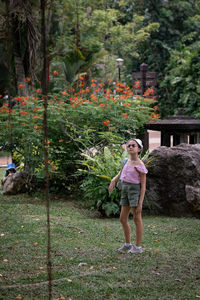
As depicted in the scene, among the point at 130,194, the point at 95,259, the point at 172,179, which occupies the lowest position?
the point at 95,259

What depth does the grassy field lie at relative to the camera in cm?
385

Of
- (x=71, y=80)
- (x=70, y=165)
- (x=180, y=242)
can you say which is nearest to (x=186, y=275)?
(x=180, y=242)

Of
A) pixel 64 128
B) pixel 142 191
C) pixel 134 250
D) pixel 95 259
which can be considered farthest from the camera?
pixel 64 128

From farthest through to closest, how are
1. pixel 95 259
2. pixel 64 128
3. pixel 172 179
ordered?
1. pixel 64 128
2. pixel 172 179
3. pixel 95 259

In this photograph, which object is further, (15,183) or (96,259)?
(15,183)

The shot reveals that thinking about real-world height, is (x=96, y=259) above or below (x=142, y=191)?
below

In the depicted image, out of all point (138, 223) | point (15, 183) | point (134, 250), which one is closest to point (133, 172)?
point (138, 223)

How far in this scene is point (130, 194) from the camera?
484 centimetres

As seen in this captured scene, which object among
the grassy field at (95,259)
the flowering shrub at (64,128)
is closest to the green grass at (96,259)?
the grassy field at (95,259)

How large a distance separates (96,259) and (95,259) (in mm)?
11

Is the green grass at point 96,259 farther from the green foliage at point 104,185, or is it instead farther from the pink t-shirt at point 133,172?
the pink t-shirt at point 133,172

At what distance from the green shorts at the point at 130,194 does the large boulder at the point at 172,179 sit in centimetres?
216

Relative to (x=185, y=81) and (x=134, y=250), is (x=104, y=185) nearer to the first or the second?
(x=134, y=250)

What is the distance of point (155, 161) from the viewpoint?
23.5 ft
